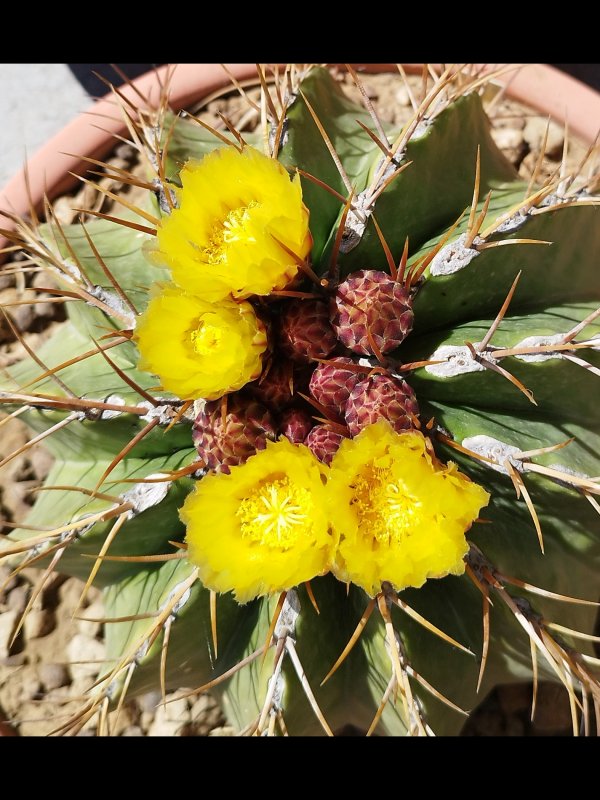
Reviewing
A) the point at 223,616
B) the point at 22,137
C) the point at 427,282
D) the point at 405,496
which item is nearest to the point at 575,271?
the point at 427,282

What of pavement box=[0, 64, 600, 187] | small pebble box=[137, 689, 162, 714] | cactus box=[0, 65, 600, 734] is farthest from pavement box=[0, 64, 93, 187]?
small pebble box=[137, 689, 162, 714]

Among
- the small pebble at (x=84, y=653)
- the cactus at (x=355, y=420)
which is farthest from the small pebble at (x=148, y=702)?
the cactus at (x=355, y=420)

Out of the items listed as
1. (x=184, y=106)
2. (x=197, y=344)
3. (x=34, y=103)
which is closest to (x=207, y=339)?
(x=197, y=344)

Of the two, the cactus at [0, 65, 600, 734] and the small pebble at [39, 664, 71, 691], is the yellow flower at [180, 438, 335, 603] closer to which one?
the cactus at [0, 65, 600, 734]

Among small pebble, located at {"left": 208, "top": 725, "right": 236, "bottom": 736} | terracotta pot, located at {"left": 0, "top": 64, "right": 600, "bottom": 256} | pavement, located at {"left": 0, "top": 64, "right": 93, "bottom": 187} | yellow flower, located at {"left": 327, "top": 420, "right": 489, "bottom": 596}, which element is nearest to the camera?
yellow flower, located at {"left": 327, "top": 420, "right": 489, "bottom": 596}

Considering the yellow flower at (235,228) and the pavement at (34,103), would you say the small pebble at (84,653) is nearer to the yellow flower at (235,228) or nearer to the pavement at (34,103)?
the yellow flower at (235,228)
